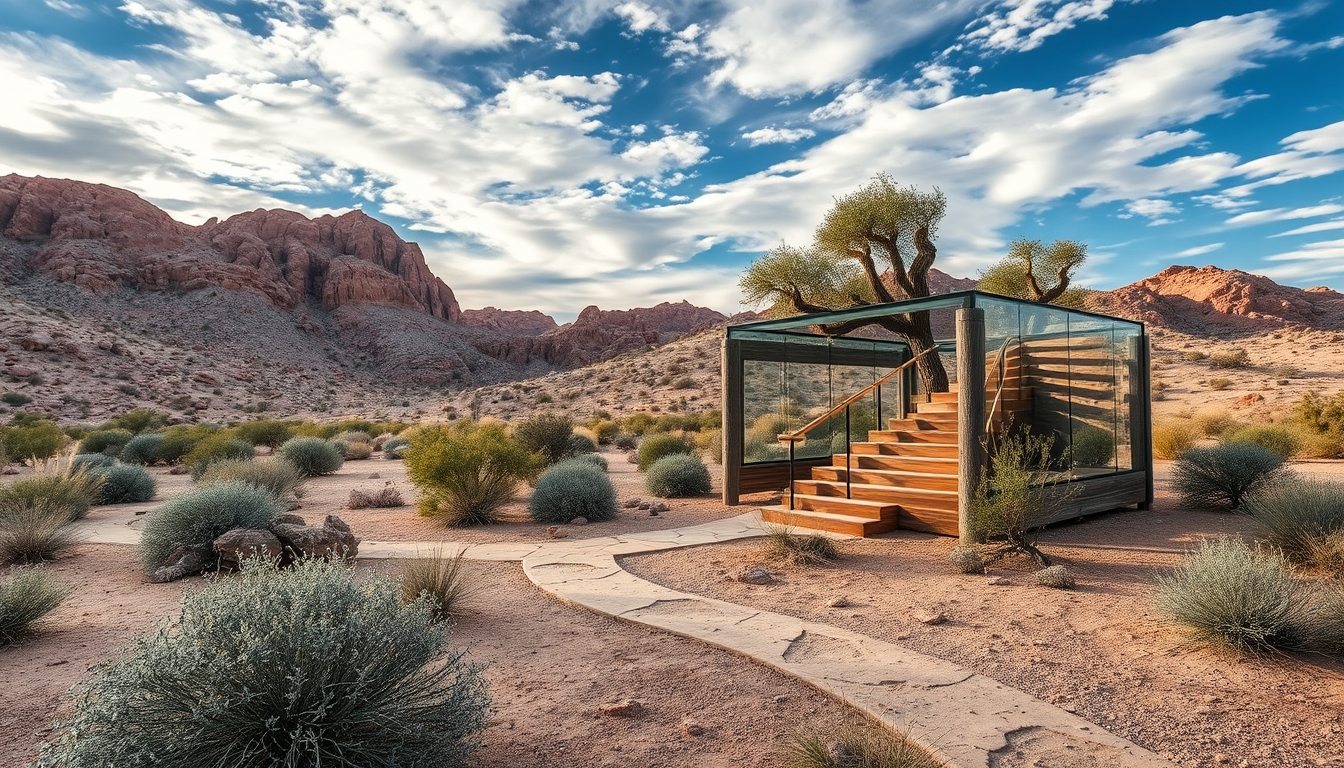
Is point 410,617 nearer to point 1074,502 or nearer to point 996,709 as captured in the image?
point 996,709

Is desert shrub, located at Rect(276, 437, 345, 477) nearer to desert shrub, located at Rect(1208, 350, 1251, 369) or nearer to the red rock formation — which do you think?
desert shrub, located at Rect(1208, 350, 1251, 369)

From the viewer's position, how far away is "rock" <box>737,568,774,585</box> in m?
6.23

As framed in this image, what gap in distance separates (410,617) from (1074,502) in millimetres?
8126

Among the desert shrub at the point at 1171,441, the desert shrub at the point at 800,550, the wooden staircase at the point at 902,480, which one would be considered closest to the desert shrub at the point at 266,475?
the desert shrub at the point at 800,550

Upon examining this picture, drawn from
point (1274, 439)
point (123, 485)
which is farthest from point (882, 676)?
point (1274, 439)

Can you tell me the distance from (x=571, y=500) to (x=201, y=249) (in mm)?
61398

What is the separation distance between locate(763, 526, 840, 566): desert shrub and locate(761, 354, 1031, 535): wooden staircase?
1.25 m

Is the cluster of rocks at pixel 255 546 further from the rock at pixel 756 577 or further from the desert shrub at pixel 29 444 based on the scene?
the desert shrub at pixel 29 444

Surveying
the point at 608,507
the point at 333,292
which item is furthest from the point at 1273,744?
the point at 333,292

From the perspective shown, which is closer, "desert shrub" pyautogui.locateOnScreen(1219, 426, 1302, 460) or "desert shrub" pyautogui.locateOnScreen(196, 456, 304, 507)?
"desert shrub" pyautogui.locateOnScreen(196, 456, 304, 507)

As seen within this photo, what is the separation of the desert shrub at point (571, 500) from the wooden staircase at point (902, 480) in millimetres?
2255

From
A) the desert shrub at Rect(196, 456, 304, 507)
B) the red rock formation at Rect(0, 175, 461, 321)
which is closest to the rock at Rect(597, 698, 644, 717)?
the desert shrub at Rect(196, 456, 304, 507)

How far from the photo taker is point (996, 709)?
3441 millimetres

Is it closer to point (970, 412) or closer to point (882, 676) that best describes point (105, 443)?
point (970, 412)
